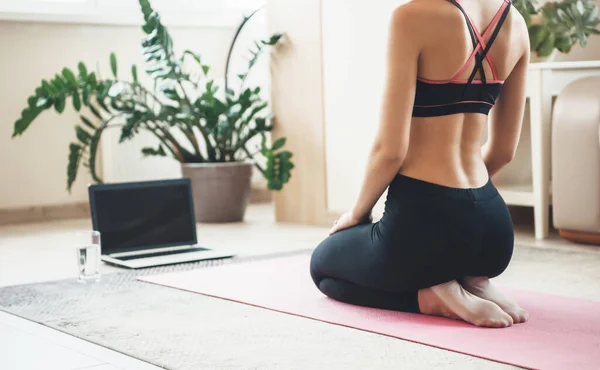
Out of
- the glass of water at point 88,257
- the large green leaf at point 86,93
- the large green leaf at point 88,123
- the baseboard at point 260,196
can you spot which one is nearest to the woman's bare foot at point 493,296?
the glass of water at point 88,257

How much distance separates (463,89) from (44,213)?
3325mm

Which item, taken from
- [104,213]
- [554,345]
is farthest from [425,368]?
[104,213]

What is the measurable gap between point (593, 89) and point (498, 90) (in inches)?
52.3

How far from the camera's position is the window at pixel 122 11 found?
483 cm

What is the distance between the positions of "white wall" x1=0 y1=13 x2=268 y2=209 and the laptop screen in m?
1.57

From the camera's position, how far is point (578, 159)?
11.6 feet

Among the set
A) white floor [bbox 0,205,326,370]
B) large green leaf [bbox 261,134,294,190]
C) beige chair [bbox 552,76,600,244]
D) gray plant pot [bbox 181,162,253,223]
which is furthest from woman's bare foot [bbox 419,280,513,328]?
gray plant pot [bbox 181,162,253,223]

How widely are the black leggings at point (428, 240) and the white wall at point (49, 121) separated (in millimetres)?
2996

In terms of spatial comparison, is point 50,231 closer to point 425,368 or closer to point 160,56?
point 160,56

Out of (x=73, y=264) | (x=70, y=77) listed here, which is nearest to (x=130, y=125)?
(x=70, y=77)

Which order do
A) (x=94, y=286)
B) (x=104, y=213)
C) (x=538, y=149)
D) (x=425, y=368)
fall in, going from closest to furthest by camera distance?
(x=425, y=368) → (x=94, y=286) → (x=104, y=213) → (x=538, y=149)

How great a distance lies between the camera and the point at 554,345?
6.51ft

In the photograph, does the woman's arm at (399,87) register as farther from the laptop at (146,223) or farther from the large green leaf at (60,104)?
the large green leaf at (60,104)

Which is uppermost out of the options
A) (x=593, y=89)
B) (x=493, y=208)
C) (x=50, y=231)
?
(x=593, y=89)
